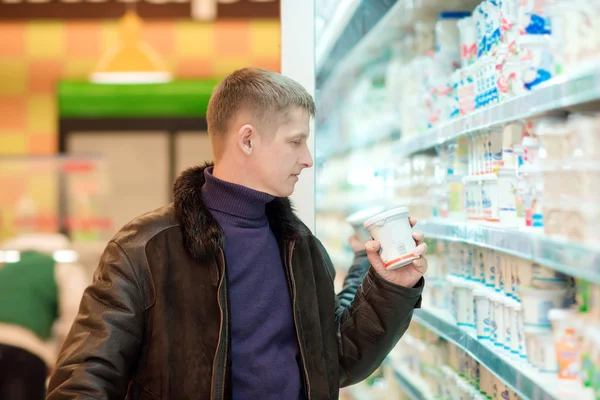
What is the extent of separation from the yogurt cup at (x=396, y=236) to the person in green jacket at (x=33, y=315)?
2.34 metres

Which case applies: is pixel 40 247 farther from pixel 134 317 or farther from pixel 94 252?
pixel 134 317

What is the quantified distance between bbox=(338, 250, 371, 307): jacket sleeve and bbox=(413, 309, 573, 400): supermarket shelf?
36cm

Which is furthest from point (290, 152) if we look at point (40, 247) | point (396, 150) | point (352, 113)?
point (40, 247)

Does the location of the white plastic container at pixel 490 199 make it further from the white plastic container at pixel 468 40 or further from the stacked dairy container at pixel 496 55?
the white plastic container at pixel 468 40

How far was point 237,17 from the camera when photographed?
7.75 metres

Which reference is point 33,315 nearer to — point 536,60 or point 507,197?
point 507,197

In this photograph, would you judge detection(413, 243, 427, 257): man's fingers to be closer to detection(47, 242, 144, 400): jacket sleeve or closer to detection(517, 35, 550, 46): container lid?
detection(517, 35, 550, 46): container lid

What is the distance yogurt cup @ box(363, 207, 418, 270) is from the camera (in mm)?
1896

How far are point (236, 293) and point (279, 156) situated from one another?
344 millimetres

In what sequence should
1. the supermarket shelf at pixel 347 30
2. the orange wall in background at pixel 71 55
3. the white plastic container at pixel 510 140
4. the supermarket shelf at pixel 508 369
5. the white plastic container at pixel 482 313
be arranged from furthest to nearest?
the orange wall in background at pixel 71 55
the supermarket shelf at pixel 347 30
the white plastic container at pixel 482 313
the white plastic container at pixel 510 140
the supermarket shelf at pixel 508 369

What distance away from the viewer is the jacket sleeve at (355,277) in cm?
232

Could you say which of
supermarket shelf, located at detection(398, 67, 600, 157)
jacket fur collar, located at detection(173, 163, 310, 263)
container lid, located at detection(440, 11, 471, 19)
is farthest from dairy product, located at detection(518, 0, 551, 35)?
container lid, located at detection(440, 11, 471, 19)

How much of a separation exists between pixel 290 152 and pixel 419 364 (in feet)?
5.29

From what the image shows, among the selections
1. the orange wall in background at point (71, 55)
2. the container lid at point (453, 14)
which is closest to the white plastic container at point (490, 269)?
the container lid at point (453, 14)
